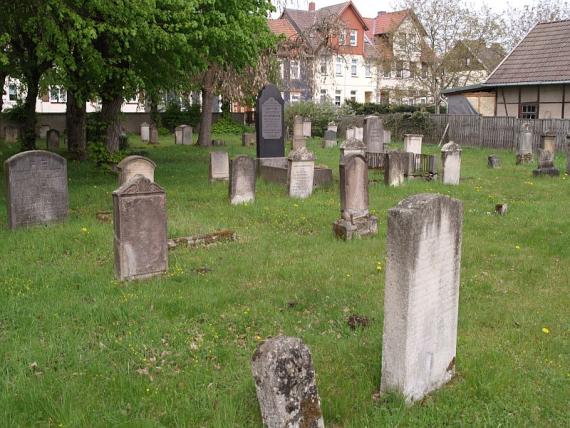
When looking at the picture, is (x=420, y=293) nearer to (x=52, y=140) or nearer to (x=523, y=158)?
(x=523, y=158)

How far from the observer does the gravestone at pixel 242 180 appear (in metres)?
13.0

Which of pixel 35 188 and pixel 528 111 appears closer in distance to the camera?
pixel 35 188

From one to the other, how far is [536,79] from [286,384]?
29.1 meters

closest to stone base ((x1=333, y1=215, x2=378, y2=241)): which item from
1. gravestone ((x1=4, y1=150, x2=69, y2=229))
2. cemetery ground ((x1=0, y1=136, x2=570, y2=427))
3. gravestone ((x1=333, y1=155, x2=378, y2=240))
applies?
gravestone ((x1=333, y1=155, x2=378, y2=240))

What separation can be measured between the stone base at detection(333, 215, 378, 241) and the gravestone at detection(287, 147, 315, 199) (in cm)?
383

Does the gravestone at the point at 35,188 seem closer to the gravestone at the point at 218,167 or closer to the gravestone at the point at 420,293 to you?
the gravestone at the point at 218,167

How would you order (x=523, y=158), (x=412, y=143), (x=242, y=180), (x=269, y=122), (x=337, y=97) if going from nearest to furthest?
1. (x=242, y=180)
2. (x=269, y=122)
3. (x=412, y=143)
4. (x=523, y=158)
5. (x=337, y=97)

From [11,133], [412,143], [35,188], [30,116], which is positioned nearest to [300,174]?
[35,188]

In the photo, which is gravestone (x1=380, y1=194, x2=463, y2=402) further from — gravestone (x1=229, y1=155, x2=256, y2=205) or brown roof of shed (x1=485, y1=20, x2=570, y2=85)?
brown roof of shed (x1=485, y1=20, x2=570, y2=85)

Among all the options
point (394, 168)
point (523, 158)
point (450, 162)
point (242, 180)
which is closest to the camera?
point (242, 180)

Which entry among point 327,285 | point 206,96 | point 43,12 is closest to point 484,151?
point 206,96

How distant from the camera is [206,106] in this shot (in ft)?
96.9

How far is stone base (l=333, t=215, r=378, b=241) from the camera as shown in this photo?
10.1 metres

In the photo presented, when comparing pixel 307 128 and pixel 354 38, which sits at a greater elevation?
pixel 354 38
